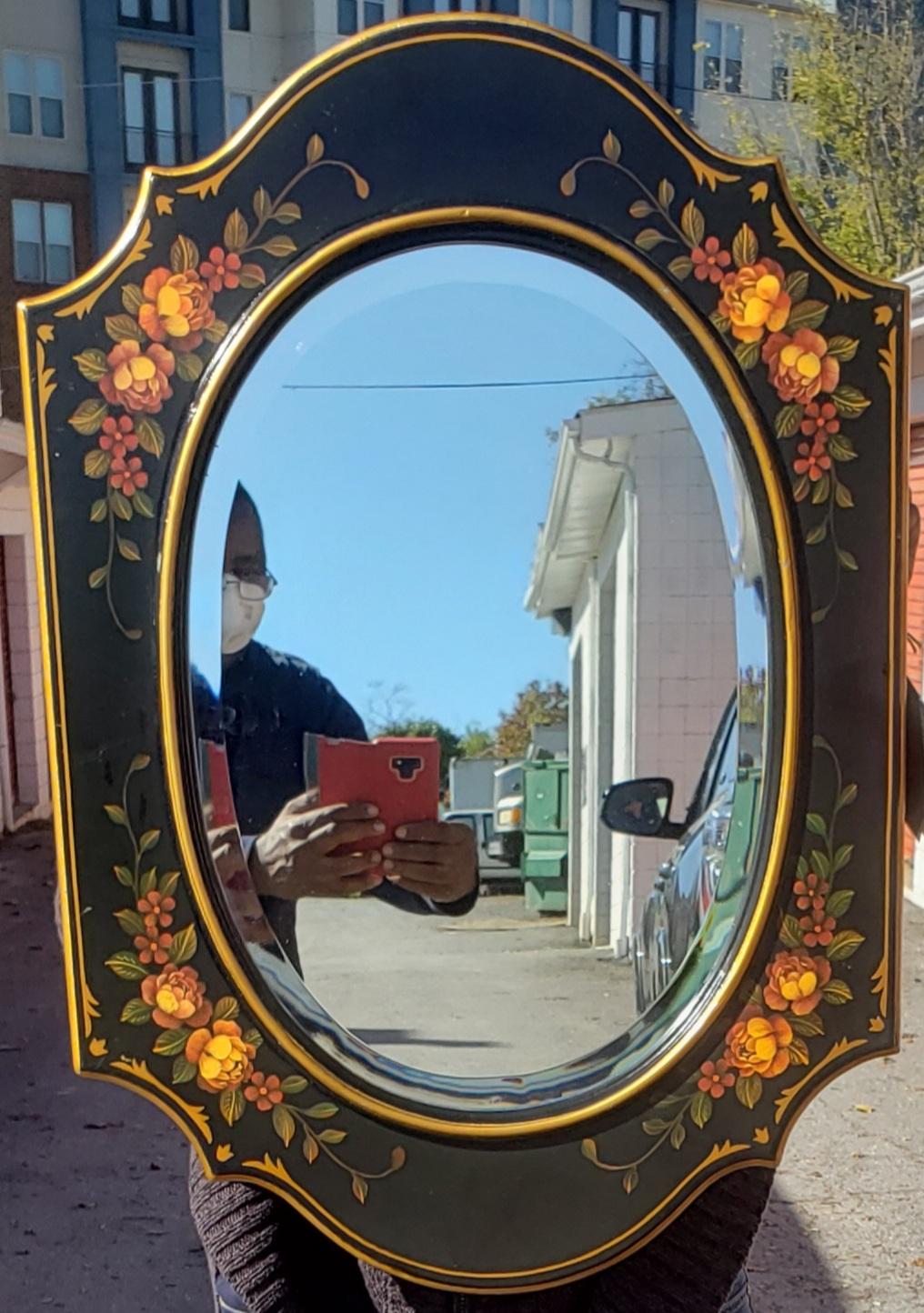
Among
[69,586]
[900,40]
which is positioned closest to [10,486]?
[69,586]

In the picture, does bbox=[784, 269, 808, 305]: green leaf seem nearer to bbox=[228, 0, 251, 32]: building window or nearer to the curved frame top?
the curved frame top

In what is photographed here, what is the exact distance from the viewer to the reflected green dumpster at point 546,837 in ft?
3.32

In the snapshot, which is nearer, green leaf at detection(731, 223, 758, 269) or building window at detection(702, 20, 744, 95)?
green leaf at detection(731, 223, 758, 269)

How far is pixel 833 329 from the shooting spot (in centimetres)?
98

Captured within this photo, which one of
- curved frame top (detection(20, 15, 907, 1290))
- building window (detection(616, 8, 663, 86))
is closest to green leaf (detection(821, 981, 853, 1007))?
curved frame top (detection(20, 15, 907, 1290))

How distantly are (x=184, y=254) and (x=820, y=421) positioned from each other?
51 centimetres

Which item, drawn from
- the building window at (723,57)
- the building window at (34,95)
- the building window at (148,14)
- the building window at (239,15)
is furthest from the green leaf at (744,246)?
the building window at (148,14)

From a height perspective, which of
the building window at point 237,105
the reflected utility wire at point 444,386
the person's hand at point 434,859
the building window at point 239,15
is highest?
the building window at point 239,15

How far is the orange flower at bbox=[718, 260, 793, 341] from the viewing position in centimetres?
96

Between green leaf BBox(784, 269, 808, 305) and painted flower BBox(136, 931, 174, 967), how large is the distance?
0.70 m

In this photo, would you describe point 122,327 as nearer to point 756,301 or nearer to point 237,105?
point 756,301

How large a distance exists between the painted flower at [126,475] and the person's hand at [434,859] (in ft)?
1.11

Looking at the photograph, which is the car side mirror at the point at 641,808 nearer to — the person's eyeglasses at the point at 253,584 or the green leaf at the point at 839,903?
the green leaf at the point at 839,903

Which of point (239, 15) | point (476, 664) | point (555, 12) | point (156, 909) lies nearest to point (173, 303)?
point (476, 664)
